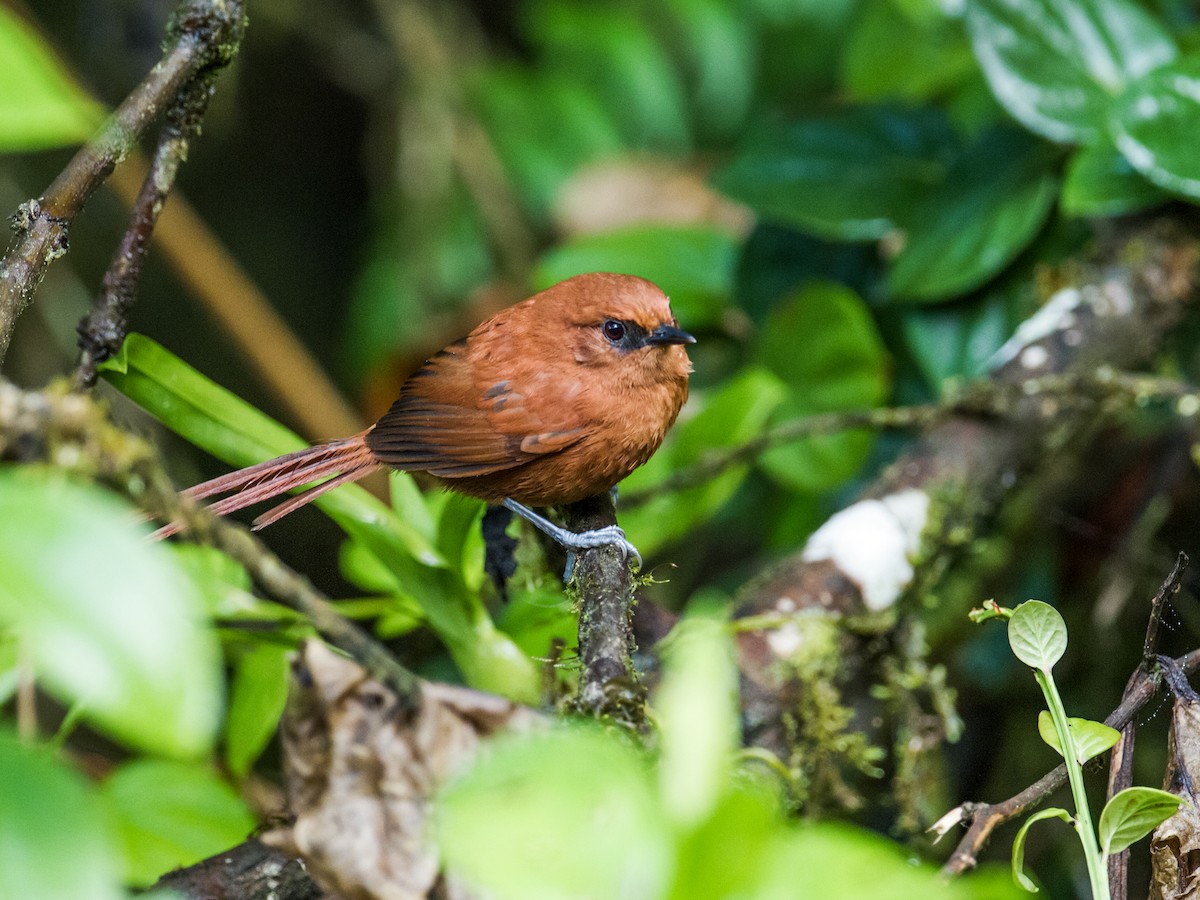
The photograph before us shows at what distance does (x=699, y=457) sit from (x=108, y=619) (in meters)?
1.69

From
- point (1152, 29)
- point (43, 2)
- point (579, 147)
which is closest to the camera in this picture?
point (1152, 29)

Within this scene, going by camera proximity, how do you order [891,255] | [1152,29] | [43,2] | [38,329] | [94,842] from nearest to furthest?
[94,842] → [1152,29] → [891,255] → [38,329] → [43,2]

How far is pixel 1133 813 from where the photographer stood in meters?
0.91

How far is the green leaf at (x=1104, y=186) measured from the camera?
7.02ft

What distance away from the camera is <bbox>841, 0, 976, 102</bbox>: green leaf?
109 inches

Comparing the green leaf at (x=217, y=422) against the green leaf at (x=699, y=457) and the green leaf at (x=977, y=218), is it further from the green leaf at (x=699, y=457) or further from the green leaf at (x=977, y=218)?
the green leaf at (x=977, y=218)

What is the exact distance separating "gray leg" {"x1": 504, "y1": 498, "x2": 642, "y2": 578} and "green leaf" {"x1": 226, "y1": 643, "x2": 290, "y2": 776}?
1.42ft

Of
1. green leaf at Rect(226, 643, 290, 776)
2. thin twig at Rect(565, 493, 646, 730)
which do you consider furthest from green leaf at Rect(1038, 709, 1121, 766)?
green leaf at Rect(226, 643, 290, 776)

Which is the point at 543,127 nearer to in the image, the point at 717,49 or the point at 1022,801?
the point at 717,49

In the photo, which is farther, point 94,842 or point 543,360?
point 543,360

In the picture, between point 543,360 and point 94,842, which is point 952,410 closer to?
point 543,360

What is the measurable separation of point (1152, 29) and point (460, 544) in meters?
1.97

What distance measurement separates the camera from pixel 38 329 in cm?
347

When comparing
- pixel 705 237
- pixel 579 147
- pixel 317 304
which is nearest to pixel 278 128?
pixel 317 304
